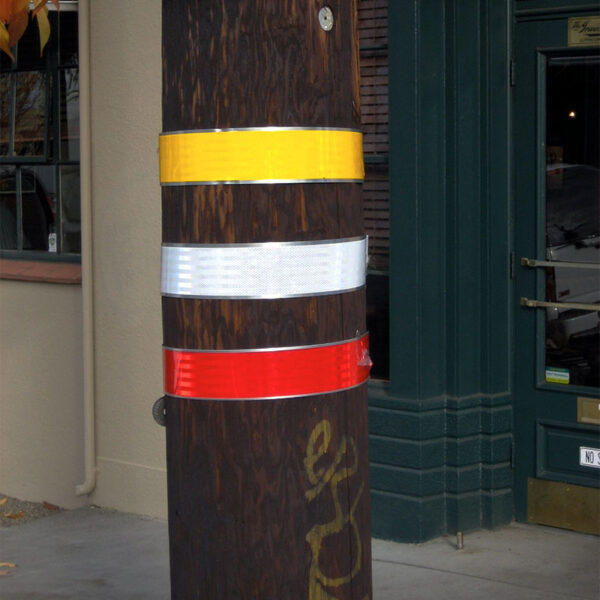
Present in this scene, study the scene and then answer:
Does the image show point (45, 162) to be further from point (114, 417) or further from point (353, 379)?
point (353, 379)

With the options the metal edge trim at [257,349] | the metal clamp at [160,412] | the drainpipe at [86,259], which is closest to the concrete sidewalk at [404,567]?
the drainpipe at [86,259]

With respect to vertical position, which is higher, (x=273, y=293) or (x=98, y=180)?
(x=98, y=180)

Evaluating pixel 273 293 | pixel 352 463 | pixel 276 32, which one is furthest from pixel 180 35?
Answer: pixel 352 463

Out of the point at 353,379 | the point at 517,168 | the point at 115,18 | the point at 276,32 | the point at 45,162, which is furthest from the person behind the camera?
the point at 45,162

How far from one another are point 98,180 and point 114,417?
4.61 ft

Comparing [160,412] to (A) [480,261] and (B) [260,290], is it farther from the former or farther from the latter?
(A) [480,261]

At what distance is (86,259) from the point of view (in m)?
6.70

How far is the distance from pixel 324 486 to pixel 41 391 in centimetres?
507

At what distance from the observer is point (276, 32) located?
241 cm

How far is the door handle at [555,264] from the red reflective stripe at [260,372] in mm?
3216

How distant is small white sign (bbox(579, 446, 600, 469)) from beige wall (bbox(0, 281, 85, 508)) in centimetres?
311

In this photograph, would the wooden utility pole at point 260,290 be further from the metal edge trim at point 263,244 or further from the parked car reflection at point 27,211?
the parked car reflection at point 27,211

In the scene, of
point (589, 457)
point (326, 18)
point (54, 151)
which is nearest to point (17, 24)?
point (326, 18)

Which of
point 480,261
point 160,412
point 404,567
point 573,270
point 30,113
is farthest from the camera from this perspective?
point 30,113
